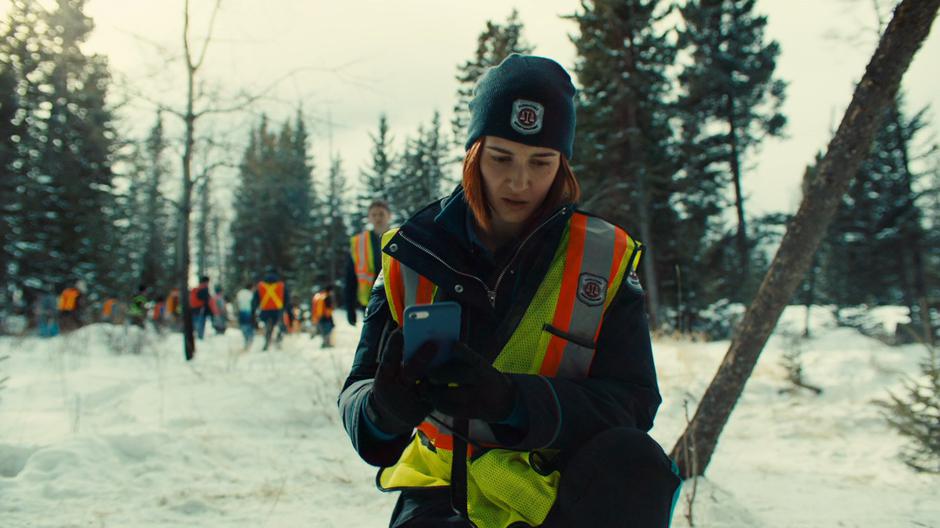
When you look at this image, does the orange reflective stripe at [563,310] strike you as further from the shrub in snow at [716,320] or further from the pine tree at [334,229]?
the pine tree at [334,229]

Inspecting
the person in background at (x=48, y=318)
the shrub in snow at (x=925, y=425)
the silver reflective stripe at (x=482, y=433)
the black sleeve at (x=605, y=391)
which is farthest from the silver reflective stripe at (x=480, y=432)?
the person in background at (x=48, y=318)

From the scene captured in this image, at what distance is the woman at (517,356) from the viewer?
1.23 m

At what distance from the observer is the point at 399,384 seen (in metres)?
1.21

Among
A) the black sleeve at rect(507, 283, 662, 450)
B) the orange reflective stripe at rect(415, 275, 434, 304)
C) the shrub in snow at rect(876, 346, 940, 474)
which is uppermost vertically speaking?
the orange reflective stripe at rect(415, 275, 434, 304)

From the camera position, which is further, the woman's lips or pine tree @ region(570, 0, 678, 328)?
pine tree @ region(570, 0, 678, 328)

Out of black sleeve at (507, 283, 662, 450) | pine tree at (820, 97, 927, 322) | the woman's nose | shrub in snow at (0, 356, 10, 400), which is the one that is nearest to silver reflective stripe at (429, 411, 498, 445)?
black sleeve at (507, 283, 662, 450)

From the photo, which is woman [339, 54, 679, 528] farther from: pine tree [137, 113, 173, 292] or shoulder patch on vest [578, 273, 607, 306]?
pine tree [137, 113, 173, 292]

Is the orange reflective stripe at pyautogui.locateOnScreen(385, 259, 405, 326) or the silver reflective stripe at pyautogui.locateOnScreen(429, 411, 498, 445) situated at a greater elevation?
the orange reflective stripe at pyautogui.locateOnScreen(385, 259, 405, 326)

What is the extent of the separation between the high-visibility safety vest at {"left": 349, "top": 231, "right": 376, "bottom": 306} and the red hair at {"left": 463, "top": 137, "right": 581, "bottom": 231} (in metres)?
5.10

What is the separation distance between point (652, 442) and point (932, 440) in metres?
4.44

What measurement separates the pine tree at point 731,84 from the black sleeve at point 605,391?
822 inches

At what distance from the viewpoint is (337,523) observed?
307cm

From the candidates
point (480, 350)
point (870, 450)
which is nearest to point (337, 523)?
point (480, 350)

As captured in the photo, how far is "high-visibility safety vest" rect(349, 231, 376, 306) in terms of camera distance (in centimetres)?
677
